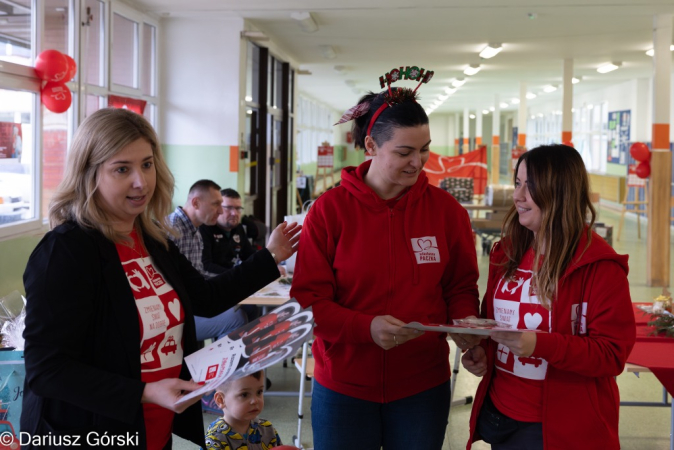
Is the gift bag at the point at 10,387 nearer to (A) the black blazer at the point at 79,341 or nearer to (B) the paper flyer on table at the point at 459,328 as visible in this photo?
(A) the black blazer at the point at 79,341

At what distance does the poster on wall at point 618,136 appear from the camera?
59.9ft

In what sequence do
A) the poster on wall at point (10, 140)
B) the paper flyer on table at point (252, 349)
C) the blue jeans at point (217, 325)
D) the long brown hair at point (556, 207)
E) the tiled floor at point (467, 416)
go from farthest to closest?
the poster on wall at point (10, 140), the blue jeans at point (217, 325), the tiled floor at point (467, 416), the long brown hair at point (556, 207), the paper flyer on table at point (252, 349)

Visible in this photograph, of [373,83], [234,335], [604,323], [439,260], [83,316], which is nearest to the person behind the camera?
[83,316]

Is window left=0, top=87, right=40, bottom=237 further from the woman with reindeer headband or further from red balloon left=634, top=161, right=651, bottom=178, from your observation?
red balloon left=634, top=161, right=651, bottom=178

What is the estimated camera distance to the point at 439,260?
2055 millimetres

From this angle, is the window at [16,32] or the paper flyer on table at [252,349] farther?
Answer: the window at [16,32]

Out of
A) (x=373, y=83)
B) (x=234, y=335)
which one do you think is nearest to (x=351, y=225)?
(x=234, y=335)

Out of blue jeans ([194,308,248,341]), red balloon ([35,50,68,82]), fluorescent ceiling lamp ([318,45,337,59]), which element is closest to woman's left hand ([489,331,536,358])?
blue jeans ([194,308,248,341])

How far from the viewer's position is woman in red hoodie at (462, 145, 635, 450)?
1840mm

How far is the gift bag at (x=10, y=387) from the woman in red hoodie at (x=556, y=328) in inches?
81.0

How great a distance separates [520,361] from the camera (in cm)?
197

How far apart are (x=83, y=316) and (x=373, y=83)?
1773 cm

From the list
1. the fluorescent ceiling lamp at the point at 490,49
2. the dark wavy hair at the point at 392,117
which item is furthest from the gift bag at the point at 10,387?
the fluorescent ceiling lamp at the point at 490,49

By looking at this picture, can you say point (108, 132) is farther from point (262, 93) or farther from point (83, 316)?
point (262, 93)
